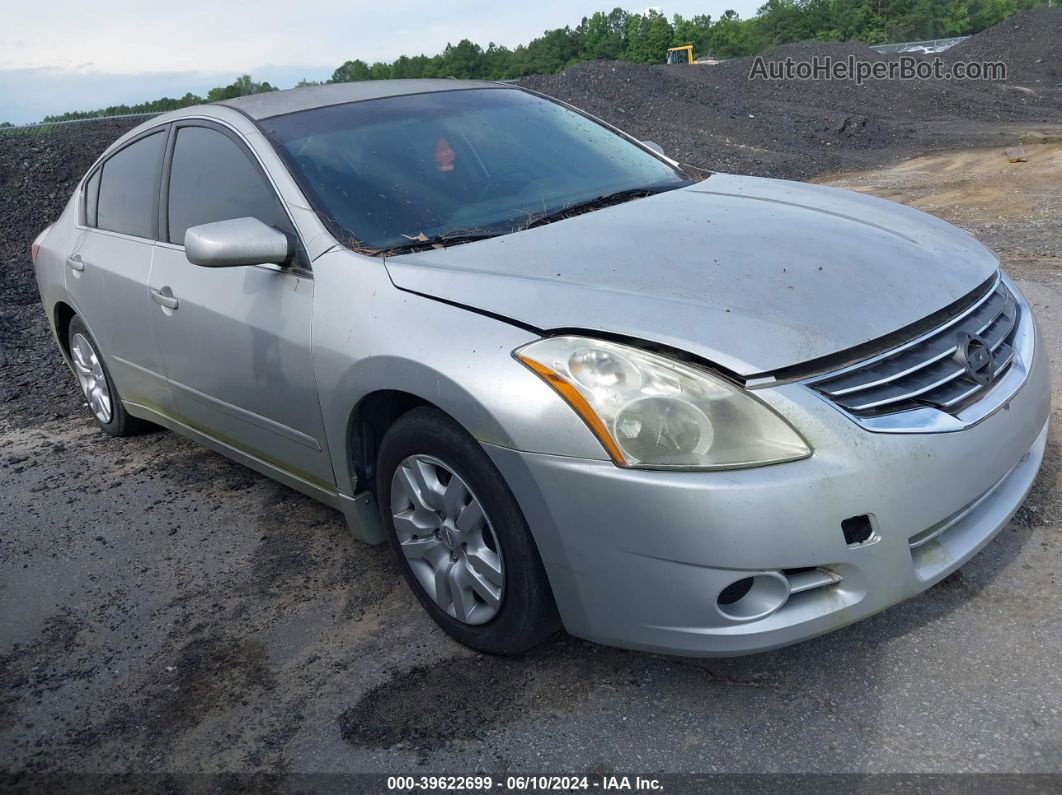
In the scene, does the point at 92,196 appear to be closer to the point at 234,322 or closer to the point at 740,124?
the point at 234,322

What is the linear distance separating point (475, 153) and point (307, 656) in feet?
6.28

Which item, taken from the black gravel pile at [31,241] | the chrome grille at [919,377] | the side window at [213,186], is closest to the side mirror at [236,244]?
the side window at [213,186]

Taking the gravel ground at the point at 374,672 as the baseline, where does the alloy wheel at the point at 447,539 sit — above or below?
above

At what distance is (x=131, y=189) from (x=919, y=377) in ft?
12.0

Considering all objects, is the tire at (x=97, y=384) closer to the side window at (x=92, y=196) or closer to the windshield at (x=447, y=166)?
the side window at (x=92, y=196)

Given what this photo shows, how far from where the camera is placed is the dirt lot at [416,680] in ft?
8.17

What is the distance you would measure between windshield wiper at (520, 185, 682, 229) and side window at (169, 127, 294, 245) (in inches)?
33.9

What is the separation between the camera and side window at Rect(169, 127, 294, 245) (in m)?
3.58

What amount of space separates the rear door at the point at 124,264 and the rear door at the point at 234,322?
14 cm

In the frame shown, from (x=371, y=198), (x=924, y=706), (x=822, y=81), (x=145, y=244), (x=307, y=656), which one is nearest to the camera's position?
(x=924, y=706)

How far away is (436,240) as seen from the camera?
325cm

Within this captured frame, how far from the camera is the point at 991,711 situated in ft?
8.14

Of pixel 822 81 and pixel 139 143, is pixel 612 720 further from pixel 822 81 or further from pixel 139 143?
pixel 822 81

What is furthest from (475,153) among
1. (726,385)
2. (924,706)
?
(924,706)
